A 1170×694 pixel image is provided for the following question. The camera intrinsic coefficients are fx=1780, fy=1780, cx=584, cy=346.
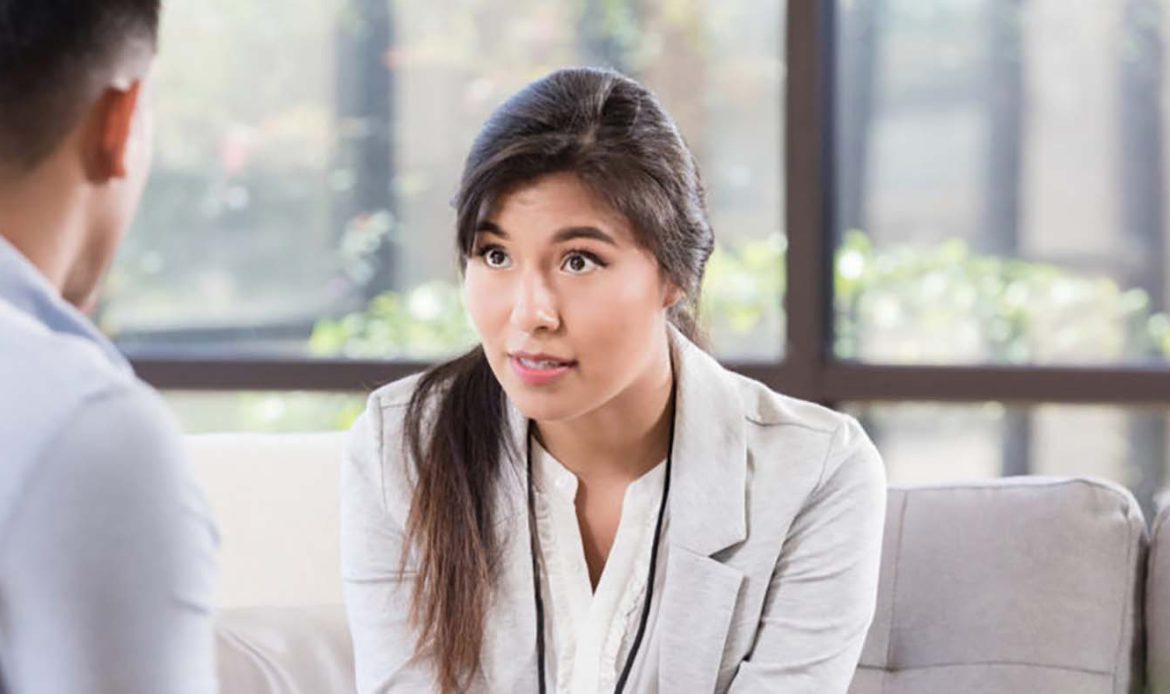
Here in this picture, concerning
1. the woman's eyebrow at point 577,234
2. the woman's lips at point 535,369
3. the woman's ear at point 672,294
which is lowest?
the woman's lips at point 535,369

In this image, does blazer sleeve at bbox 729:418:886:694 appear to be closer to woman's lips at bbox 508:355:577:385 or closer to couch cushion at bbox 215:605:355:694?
woman's lips at bbox 508:355:577:385

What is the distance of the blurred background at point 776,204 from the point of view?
10.7ft

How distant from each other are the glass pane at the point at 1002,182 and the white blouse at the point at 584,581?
1.32 m

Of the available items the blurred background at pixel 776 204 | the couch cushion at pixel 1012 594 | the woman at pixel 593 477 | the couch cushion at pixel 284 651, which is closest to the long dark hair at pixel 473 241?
the woman at pixel 593 477

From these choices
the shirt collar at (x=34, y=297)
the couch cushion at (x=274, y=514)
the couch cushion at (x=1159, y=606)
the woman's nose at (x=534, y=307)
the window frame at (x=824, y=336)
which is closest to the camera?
the shirt collar at (x=34, y=297)

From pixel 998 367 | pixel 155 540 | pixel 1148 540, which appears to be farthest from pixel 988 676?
pixel 155 540

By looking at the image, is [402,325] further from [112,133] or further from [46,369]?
[46,369]

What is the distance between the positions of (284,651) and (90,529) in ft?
4.62

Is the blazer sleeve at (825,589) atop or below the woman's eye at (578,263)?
below

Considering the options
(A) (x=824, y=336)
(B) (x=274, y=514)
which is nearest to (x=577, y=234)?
(B) (x=274, y=514)

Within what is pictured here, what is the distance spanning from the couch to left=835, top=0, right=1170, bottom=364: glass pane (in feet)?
3.30

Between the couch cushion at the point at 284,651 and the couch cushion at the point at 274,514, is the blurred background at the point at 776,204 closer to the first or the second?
the couch cushion at the point at 274,514

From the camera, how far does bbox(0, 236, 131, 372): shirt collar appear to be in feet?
3.11

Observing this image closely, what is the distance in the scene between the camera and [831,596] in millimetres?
2049
